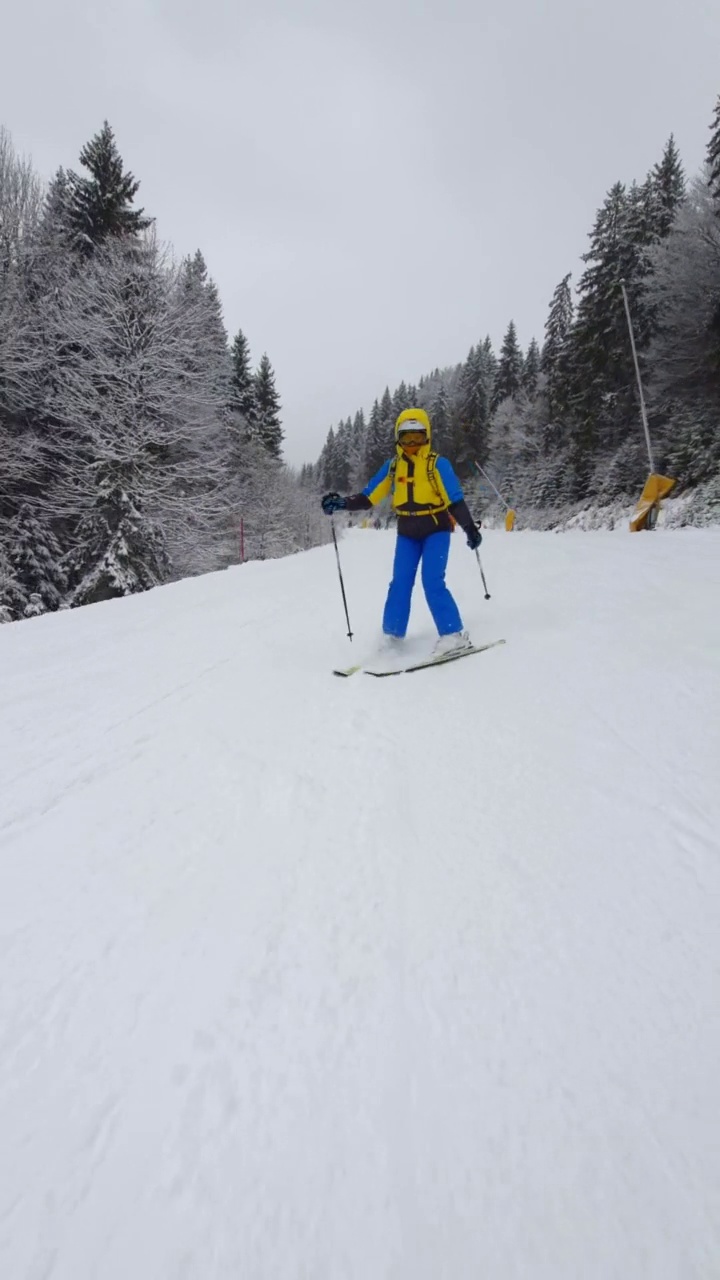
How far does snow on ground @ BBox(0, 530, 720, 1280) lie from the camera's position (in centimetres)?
→ 95

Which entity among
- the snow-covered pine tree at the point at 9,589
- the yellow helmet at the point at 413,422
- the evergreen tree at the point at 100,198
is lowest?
the snow-covered pine tree at the point at 9,589

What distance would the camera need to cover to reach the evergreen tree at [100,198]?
18188 millimetres

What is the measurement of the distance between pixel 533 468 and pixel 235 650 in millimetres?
37522

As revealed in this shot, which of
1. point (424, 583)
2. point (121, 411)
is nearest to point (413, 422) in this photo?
point (424, 583)

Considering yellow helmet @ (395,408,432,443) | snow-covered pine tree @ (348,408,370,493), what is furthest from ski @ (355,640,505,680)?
snow-covered pine tree @ (348,408,370,493)

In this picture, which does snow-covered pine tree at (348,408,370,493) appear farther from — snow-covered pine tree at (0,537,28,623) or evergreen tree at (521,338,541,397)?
snow-covered pine tree at (0,537,28,623)

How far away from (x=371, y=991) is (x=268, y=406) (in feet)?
143

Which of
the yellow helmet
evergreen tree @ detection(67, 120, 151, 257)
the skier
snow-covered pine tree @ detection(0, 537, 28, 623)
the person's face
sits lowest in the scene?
snow-covered pine tree @ detection(0, 537, 28, 623)

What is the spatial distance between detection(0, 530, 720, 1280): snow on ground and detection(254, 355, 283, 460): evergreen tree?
39.3 metres

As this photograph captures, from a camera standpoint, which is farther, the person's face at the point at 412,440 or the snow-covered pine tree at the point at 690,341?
the snow-covered pine tree at the point at 690,341

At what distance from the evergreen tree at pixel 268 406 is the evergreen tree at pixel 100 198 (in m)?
20.0

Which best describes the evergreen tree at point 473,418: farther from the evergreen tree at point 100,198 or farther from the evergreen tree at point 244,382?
the evergreen tree at point 100,198

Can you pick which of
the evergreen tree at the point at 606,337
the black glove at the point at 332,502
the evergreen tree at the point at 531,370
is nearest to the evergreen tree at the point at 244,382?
the evergreen tree at the point at 606,337

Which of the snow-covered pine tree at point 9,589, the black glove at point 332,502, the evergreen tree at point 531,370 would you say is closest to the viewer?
the black glove at point 332,502
